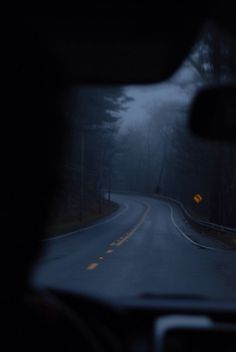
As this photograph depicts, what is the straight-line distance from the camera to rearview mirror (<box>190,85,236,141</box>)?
2.91 metres

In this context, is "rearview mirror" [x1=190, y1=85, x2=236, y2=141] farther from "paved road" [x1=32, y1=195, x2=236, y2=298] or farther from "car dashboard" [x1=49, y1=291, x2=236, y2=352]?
"paved road" [x1=32, y1=195, x2=236, y2=298]

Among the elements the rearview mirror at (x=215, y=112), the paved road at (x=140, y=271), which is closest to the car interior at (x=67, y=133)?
the rearview mirror at (x=215, y=112)

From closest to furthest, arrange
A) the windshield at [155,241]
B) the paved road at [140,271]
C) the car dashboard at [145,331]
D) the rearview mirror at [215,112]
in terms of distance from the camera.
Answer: the car dashboard at [145,331] < the rearview mirror at [215,112] < the windshield at [155,241] < the paved road at [140,271]

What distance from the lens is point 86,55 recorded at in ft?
11.3

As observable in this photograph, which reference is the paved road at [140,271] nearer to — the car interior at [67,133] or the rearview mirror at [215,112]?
the car interior at [67,133]

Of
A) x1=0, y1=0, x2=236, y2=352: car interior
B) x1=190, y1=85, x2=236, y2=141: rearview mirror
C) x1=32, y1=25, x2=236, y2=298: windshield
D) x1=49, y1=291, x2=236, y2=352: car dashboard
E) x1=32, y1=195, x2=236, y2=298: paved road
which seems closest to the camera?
x1=0, y1=0, x2=236, y2=352: car interior

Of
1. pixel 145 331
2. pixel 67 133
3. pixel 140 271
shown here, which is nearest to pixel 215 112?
pixel 67 133

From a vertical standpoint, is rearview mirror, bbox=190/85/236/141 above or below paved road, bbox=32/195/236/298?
above

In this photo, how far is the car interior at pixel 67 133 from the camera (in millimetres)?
2166

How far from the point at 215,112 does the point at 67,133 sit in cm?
73

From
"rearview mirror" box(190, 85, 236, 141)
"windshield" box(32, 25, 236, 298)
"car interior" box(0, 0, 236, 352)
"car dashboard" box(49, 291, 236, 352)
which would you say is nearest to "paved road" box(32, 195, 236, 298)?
"windshield" box(32, 25, 236, 298)

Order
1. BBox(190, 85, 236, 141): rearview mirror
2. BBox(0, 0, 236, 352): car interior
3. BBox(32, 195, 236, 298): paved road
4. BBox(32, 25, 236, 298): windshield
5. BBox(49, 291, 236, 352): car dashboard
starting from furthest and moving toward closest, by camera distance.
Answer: BBox(32, 195, 236, 298): paved road < BBox(32, 25, 236, 298): windshield < BBox(190, 85, 236, 141): rearview mirror < BBox(49, 291, 236, 352): car dashboard < BBox(0, 0, 236, 352): car interior

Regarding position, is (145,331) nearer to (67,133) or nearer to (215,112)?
(215,112)

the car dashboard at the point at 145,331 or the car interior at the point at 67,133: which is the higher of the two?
the car interior at the point at 67,133
